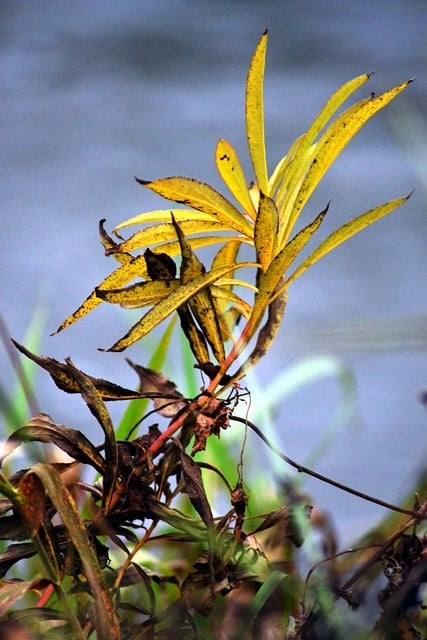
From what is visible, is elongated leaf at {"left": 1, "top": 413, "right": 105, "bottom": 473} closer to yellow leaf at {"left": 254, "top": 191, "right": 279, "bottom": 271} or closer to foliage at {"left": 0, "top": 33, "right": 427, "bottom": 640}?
foliage at {"left": 0, "top": 33, "right": 427, "bottom": 640}

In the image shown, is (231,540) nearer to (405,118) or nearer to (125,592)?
(125,592)

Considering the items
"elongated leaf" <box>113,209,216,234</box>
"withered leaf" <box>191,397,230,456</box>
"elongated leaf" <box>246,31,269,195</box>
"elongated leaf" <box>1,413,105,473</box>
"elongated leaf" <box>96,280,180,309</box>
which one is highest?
"elongated leaf" <box>246,31,269,195</box>

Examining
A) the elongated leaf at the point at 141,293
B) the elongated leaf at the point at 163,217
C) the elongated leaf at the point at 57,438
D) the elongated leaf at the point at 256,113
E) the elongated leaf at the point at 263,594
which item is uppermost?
the elongated leaf at the point at 256,113

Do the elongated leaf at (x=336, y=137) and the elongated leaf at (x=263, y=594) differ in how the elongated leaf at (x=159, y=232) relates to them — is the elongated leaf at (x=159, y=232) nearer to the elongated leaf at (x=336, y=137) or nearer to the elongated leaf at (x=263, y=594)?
the elongated leaf at (x=336, y=137)

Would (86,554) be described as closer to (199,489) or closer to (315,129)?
(199,489)

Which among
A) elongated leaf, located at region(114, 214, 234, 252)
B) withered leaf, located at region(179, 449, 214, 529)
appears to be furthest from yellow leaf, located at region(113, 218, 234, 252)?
withered leaf, located at region(179, 449, 214, 529)

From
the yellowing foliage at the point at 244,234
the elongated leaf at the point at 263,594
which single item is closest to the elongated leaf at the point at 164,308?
the yellowing foliage at the point at 244,234

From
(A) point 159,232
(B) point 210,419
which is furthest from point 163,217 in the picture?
(B) point 210,419
